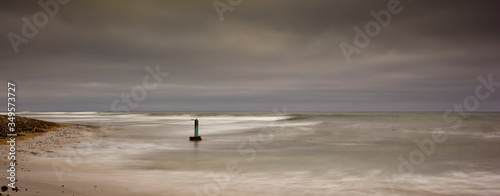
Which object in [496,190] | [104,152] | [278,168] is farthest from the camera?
[104,152]

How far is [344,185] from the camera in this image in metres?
10.6

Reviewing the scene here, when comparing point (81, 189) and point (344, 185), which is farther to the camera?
point (344, 185)

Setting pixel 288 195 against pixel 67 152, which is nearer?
pixel 288 195

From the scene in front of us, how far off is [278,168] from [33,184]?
826cm

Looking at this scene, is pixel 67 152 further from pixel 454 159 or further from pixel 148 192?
pixel 454 159

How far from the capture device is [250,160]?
15.6 meters

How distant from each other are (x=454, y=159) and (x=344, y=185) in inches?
362

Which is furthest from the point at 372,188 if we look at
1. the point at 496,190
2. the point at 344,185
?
the point at 496,190

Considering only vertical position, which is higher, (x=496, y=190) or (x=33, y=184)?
(x=33, y=184)

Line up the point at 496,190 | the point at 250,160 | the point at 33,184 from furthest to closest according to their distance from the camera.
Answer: the point at 250,160, the point at 496,190, the point at 33,184

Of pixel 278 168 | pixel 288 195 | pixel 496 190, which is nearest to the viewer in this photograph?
pixel 288 195

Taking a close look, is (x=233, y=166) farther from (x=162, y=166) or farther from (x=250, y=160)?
(x=162, y=166)

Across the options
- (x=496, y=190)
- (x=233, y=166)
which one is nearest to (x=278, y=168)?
(x=233, y=166)

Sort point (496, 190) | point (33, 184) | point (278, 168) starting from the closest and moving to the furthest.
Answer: point (33, 184) → point (496, 190) → point (278, 168)
